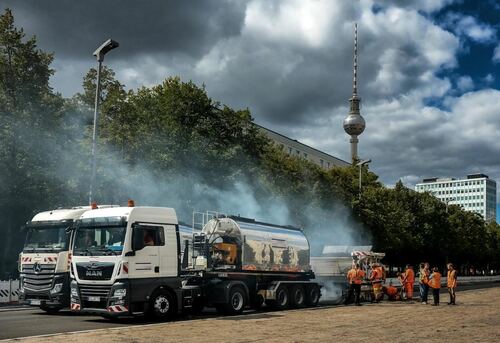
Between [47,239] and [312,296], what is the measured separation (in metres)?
10.2

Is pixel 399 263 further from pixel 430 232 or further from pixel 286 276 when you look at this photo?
pixel 286 276

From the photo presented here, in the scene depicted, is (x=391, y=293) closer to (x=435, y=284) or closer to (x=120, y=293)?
(x=435, y=284)

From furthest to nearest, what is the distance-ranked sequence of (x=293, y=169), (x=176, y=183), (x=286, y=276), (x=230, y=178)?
1. (x=293, y=169)
2. (x=230, y=178)
3. (x=176, y=183)
4. (x=286, y=276)

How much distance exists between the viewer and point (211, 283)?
19203mm

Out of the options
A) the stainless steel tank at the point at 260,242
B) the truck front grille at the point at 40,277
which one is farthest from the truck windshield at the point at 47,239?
the stainless steel tank at the point at 260,242

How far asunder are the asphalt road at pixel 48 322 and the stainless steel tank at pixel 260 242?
240 cm

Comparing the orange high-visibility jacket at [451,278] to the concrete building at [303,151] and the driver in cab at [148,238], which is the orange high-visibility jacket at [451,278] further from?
the concrete building at [303,151]

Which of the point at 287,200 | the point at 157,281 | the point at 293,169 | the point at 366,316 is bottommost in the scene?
the point at 366,316

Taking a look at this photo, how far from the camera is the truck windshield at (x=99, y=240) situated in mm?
16188

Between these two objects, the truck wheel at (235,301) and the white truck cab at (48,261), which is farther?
the truck wheel at (235,301)

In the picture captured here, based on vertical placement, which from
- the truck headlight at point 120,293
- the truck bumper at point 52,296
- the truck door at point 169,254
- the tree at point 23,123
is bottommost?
the truck bumper at point 52,296

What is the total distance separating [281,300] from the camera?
71.3ft

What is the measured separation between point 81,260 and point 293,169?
3124cm

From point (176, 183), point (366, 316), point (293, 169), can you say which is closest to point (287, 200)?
point (293, 169)
